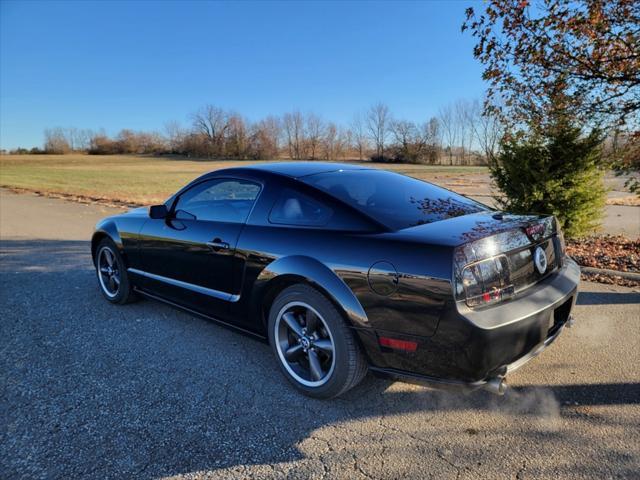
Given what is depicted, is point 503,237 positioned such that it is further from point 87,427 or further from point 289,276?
point 87,427

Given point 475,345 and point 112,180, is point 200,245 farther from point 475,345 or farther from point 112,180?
point 112,180

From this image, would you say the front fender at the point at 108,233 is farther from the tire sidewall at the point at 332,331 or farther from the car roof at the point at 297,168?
the tire sidewall at the point at 332,331

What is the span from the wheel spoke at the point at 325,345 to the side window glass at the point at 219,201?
41.2 inches

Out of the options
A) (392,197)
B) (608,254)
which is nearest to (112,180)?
(608,254)

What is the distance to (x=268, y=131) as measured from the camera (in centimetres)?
9975

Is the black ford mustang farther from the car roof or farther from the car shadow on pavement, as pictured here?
the car shadow on pavement

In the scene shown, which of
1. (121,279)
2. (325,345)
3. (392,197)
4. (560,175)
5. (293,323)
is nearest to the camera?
(325,345)

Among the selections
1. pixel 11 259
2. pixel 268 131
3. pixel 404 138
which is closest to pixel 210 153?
pixel 268 131

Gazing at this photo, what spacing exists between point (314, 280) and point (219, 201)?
56.2 inches

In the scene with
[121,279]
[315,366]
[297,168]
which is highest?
[297,168]

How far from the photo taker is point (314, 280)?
248 cm

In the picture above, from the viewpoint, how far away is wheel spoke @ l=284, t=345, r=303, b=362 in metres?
2.73

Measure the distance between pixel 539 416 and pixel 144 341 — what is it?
9.63 feet

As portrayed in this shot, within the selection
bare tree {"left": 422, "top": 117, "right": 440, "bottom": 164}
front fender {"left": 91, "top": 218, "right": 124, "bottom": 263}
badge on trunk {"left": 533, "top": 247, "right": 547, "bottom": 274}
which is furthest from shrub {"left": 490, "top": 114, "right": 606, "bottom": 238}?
bare tree {"left": 422, "top": 117, "right": 440, "bottom": 164}
